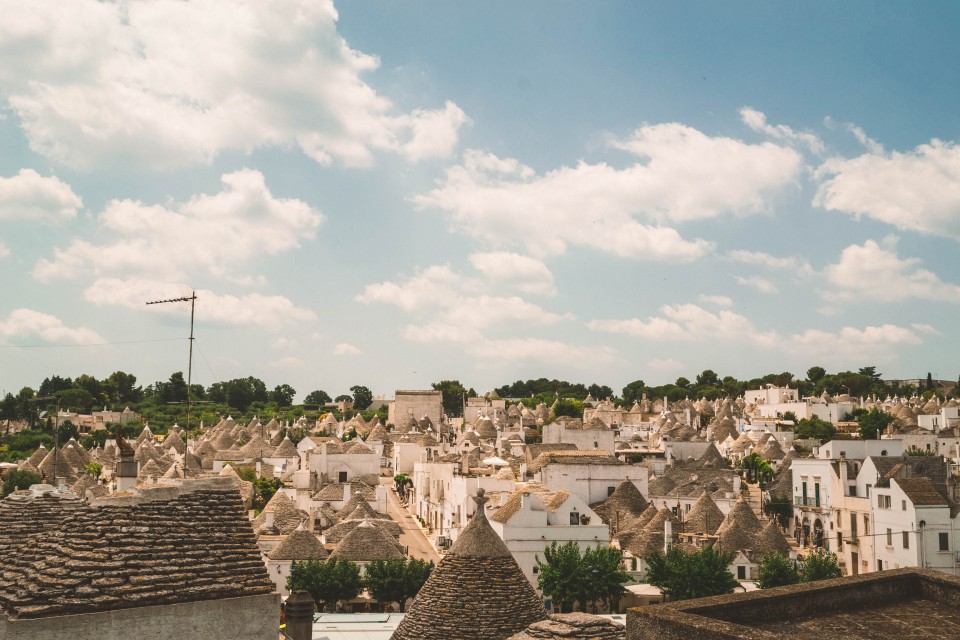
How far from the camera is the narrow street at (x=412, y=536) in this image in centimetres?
4797

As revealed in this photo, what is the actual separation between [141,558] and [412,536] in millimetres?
47009

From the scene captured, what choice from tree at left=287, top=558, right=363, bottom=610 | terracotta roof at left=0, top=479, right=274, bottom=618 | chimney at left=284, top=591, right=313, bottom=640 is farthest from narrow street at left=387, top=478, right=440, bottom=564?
terracotta roof at left=0, top=479, right=274, bottom=618

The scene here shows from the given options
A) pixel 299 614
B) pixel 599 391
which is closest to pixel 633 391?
pixel 599 391

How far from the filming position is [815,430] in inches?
3652

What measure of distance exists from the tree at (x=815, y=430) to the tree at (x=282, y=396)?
99.4 metres

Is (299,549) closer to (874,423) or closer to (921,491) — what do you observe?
(921,491)

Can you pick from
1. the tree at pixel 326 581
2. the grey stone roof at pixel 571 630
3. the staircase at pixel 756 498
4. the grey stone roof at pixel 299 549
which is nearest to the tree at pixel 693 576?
the tree at pixel 326 581

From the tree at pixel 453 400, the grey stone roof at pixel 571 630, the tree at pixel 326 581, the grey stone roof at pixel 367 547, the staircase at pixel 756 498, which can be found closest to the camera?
the grey stone roof at pixel 571 630

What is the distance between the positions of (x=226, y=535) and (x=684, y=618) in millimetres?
5290

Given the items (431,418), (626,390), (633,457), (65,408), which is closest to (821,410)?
(633,457)

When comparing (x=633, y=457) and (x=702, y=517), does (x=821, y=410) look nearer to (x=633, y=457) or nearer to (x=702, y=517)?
(x=633, y=457)

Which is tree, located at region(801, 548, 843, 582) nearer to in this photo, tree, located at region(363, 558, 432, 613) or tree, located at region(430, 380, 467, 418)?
tree, located at region(363, 558, 432, 613)

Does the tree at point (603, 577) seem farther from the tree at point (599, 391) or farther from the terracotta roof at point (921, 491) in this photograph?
the tree at point (599, 391)

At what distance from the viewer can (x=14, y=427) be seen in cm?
12775
